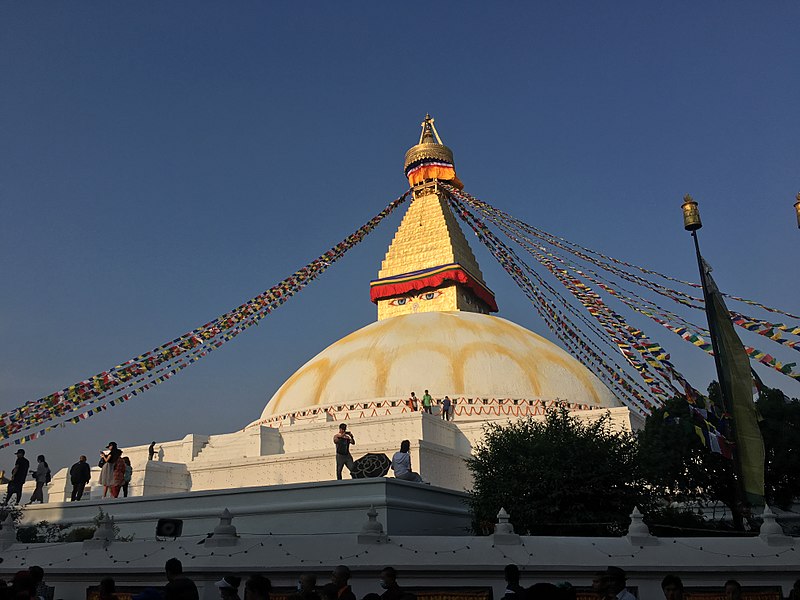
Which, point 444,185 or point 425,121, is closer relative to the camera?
point 444,185

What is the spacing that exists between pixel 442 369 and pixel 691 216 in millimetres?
11812

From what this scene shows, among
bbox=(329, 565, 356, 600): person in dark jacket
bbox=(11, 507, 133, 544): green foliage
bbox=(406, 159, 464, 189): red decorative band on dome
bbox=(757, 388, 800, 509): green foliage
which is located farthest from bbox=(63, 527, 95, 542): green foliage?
bbox=(406, 159, 464, 189): red decorative band on dome

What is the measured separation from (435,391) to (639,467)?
1048cm

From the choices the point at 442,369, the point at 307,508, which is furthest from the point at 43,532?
the point at 442,369

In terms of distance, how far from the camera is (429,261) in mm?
30688

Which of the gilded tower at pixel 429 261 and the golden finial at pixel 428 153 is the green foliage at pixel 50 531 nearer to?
A: the gilded tower at pixel 429 261

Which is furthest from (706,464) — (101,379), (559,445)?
(101,379)

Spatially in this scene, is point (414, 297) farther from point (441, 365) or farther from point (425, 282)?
point (441, 365)

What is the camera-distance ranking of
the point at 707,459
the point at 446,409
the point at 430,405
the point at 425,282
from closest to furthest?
the point at 707,459, the point at 430,405, the point at 446,409, the point at 425,282

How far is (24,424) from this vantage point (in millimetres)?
16031

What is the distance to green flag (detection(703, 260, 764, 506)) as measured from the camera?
33.1ft

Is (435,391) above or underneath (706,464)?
above

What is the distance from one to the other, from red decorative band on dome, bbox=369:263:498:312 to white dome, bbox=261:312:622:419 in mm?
4226

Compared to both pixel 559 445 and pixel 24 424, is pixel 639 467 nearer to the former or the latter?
pixel 559 445
